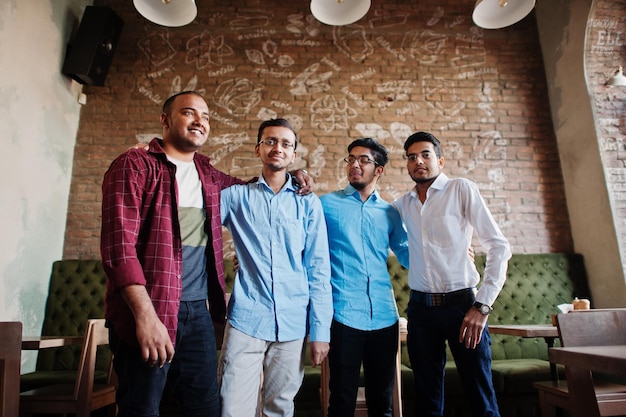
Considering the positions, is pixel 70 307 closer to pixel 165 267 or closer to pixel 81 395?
pixel 81 395

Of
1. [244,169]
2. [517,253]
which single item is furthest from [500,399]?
[244,169]

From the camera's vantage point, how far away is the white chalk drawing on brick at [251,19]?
4.61 meters

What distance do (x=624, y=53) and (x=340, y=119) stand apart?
9.81 ft

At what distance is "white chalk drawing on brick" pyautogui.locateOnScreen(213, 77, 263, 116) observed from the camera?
4.39 m

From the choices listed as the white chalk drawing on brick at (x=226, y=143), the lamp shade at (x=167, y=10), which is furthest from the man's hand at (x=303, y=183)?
the white chalk drawing on brick at (x=226, y=143)

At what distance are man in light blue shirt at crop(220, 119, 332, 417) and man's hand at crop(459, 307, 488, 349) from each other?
62cm

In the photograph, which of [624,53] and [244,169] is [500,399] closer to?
[244,169]

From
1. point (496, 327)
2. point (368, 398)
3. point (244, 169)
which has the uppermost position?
point (244, 169)

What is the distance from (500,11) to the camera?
10.8 feet

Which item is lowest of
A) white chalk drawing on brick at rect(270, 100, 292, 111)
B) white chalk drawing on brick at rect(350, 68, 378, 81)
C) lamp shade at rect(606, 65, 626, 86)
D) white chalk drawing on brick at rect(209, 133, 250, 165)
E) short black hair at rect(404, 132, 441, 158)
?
short black hair at rect(404, 132, 441, 158)

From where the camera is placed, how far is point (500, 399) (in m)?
3.07

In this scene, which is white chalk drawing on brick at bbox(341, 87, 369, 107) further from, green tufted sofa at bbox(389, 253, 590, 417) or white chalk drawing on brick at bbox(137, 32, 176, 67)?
white chalk drawing on brick at bbox(137, 32, 176, 67)

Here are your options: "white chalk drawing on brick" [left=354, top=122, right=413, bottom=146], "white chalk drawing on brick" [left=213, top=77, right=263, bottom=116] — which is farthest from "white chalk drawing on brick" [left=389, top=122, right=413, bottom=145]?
"white chalk drawing on brick" [left=213, top=77, right=263, bottom=116]

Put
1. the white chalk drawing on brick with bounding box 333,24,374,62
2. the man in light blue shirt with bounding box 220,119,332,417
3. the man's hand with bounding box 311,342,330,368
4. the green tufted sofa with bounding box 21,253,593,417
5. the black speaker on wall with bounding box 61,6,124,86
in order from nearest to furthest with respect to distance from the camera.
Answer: the man in light blue shirt with bounding box 220,119,332,417 → the man's hand with bounding box 311,342,330,368 → the green tufted sofa with bounding box 21,253,593,417 → the black speaker on wall with bounding box 61,6,124,86 → the white chalk drawing on brick with bounding box 333,24,374,62
